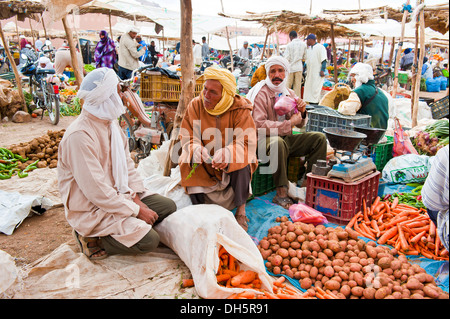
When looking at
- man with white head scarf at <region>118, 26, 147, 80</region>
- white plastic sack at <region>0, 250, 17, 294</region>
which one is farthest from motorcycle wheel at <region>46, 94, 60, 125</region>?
white plastic sack at <region>0, 250, 17, 294</region>

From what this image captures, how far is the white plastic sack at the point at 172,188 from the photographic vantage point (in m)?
3.18

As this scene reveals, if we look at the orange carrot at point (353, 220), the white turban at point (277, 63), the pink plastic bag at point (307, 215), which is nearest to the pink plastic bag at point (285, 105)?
the white turban at point (277, 63)

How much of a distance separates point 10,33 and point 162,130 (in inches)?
1012

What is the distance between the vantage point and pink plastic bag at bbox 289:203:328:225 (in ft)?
10.4

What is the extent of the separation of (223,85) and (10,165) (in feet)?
11.9

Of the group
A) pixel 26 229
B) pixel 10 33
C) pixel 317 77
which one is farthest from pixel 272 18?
pixel 10 33

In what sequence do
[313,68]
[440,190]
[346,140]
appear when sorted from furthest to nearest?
1. [313,68]
2. [346,140]
3. [440,190]

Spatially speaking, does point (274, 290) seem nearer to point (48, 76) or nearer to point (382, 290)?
point (382, 290)

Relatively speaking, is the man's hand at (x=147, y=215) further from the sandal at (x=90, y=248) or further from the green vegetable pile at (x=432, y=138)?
the green vegetable pile at (x=432, y=138)

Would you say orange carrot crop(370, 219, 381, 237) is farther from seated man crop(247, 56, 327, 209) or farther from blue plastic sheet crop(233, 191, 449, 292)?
seated man crop(247, 56, 327, 209)

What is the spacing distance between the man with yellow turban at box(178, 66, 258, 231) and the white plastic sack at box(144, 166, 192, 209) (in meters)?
0.10

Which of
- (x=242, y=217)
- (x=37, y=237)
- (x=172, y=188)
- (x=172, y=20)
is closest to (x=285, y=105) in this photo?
(x=242, y=217)

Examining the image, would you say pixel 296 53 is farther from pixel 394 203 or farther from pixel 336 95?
pixel 394 203

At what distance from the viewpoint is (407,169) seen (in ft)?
13.8
